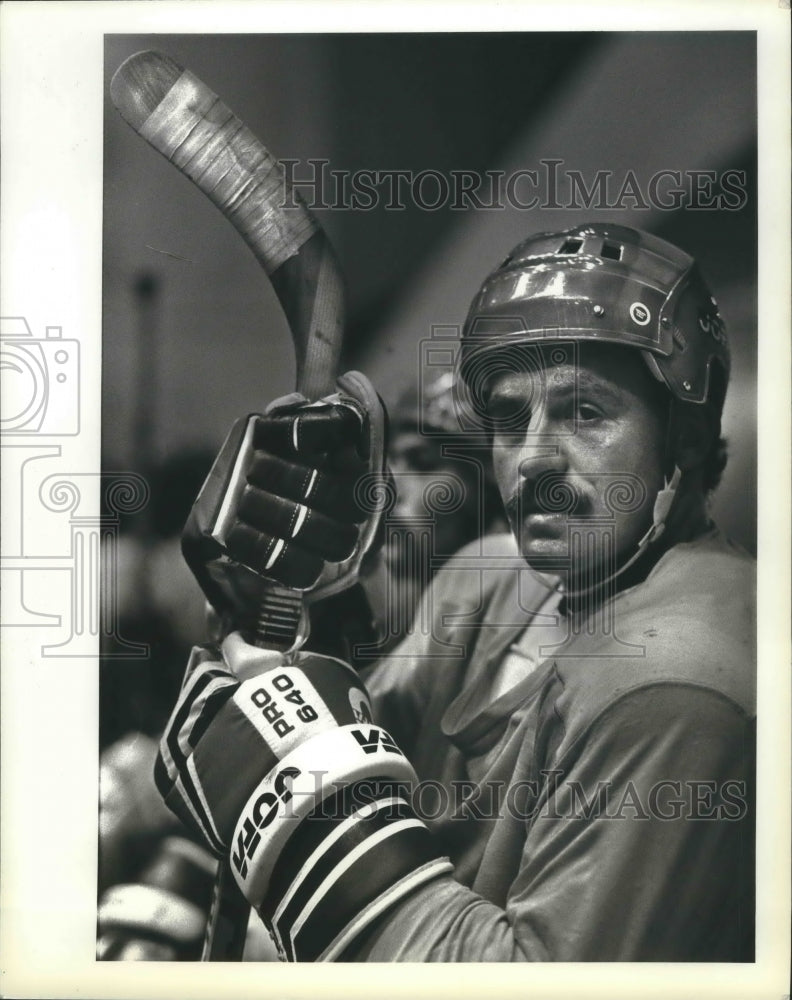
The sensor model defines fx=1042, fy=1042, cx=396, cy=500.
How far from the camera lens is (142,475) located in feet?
6.08

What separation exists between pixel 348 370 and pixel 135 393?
0.38 m

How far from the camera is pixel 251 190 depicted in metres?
1.86

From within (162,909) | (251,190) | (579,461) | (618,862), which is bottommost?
(162,909)

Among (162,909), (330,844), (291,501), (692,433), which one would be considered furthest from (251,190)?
(162,909)

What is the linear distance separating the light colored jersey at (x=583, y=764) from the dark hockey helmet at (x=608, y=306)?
0.30 meters

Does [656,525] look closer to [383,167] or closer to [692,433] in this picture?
[692,433]

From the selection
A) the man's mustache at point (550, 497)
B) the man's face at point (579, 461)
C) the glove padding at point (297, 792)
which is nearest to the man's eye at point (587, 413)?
the man's face at point (579, 461)

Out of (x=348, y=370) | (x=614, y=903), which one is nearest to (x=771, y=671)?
(x=614, y=903)

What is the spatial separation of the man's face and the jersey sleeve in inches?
10.7

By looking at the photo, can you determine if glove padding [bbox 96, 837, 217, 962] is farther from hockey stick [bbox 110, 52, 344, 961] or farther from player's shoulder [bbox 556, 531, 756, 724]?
hockey stick [bbox 110, 52, 344, 961]

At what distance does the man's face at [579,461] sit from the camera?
1798 millimetres

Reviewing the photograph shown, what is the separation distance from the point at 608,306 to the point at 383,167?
47 cm

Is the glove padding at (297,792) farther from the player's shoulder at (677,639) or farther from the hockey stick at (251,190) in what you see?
the hockey stick at (251,190)

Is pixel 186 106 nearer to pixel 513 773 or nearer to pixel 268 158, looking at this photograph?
pixel 268 158
